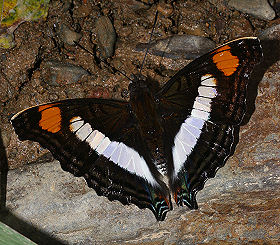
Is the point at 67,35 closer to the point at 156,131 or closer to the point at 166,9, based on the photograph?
the point at 166,9

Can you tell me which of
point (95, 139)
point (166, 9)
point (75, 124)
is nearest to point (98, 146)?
point (95, 139)

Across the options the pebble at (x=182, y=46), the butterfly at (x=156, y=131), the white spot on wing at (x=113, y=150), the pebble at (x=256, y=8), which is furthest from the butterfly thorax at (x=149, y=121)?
the pebble at (x=256, y=8)

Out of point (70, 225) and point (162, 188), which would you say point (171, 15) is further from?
point (70, 225)

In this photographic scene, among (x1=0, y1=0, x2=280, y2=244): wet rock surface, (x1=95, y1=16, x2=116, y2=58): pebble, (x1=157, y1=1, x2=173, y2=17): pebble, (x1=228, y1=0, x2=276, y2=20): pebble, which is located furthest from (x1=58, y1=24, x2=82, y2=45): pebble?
(x1=228, y1=0, x2=276, y2=20): pebble

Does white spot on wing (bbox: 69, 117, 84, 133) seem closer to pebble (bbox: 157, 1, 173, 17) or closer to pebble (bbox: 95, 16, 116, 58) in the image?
pebble (bbox: 95, 16, 116, 58)

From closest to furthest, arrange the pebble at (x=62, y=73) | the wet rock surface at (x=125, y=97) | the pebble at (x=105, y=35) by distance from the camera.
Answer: the wet rock surface at (x=125, y=97)
the pebble at (x=62, y=73)
the pebble at (x=105, y=35)

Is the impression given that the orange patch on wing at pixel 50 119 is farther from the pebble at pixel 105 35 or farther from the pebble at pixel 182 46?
the pebble at pixel 182 46
